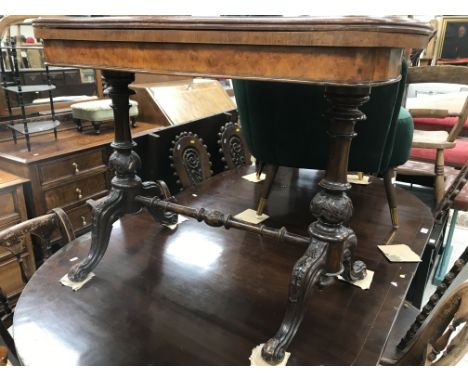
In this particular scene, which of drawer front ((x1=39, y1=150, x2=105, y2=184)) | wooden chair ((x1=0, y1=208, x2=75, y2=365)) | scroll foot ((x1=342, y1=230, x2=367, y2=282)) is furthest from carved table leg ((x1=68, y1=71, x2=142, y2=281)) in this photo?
drawer front ((x1=39, y1=150, x2=105, y2=184))

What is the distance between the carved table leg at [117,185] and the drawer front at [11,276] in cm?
89

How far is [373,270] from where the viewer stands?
3.49 ft

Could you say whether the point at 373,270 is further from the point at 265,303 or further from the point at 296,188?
the point at 296,188

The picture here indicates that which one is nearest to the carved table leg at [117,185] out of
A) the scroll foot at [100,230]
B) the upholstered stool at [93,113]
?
the scroll foot at [100,230]

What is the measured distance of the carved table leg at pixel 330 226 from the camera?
28.4 inches

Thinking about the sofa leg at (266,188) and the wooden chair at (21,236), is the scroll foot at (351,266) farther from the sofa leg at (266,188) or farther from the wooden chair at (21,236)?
the wooden chair at (21,236)

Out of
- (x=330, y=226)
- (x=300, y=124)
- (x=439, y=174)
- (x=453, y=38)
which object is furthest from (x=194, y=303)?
(x=453, y=38)

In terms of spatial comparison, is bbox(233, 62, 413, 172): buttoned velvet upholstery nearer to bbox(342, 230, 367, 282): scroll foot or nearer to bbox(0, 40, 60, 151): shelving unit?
bbox(342, 230, 367, 282): scroll foot

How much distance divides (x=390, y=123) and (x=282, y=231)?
2.06ft

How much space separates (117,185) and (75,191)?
907 mm

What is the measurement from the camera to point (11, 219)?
5.40 ft

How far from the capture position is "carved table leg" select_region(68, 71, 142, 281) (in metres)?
1.04

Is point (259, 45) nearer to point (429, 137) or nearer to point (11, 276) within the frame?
point (11, 276)

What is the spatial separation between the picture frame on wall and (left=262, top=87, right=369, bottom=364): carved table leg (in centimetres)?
469
